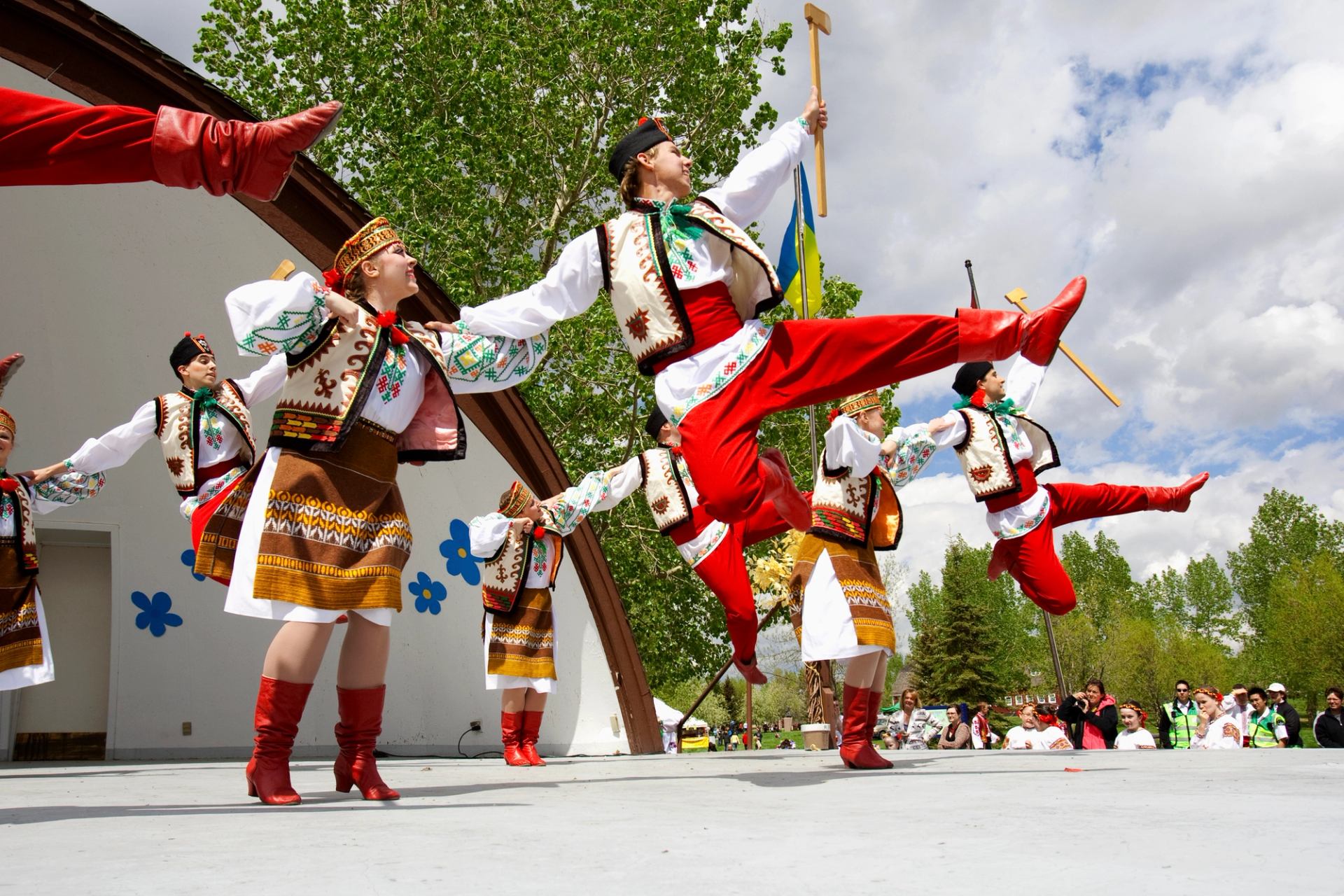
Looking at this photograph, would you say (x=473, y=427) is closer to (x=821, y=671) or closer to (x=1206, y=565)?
(x=821, y=671)

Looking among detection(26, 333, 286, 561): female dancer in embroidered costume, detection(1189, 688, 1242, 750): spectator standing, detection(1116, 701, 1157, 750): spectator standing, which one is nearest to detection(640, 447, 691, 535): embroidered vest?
detection(26, 333, 286, 561): female dancer in embroidered costume

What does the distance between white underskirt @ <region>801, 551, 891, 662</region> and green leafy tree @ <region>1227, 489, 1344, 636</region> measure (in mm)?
43394

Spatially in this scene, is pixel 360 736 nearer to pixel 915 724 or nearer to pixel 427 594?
pixel 427 594

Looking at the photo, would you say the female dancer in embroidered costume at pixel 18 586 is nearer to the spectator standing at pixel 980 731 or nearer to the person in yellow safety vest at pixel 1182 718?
the person in yellow safety vest at pixel 1182 718

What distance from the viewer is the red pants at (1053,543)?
5.33 m

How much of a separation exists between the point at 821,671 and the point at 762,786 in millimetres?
7328

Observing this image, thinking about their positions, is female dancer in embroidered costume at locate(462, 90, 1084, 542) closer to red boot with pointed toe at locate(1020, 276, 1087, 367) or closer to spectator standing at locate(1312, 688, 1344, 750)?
red boot with pointed toe at locate(1020, 276, 1087, 367)

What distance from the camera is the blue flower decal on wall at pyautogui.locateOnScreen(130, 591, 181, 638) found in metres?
7.53

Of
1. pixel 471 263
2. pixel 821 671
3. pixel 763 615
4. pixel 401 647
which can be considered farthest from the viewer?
pixel 471 263

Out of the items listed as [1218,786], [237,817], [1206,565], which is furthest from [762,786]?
[1206,565]

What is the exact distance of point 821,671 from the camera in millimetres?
10500

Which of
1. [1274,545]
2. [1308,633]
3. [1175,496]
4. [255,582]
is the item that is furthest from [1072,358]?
[1274,545]

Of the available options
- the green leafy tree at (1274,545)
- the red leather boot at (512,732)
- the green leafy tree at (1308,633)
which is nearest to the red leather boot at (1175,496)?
the red leather boot at (512,732)

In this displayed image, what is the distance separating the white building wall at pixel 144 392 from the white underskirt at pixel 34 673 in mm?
2495
